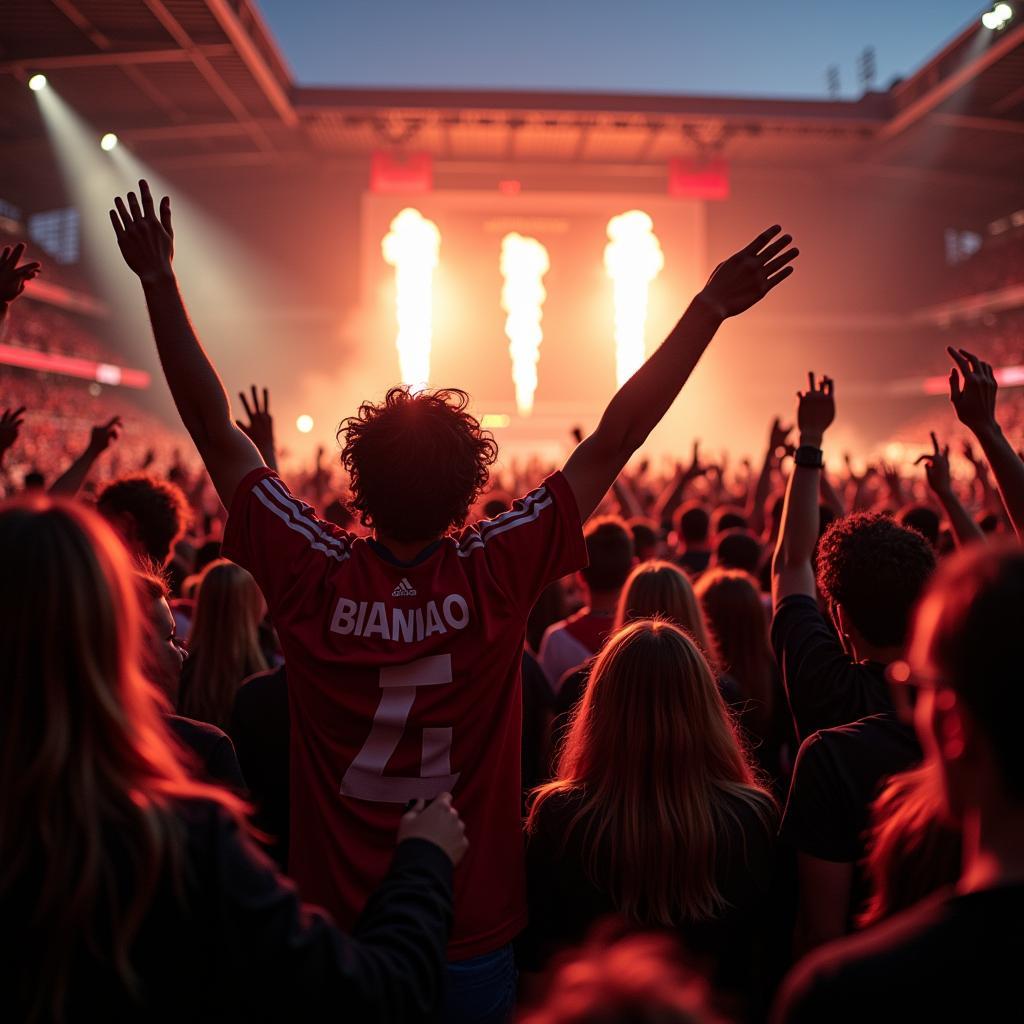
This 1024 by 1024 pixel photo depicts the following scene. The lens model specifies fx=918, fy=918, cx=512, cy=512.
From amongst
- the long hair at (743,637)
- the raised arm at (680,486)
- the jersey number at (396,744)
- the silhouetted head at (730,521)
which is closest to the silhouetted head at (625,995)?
the jersey number at (396,744)

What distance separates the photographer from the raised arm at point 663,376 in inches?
82.2

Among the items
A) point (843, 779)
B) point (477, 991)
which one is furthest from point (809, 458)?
point (477, 991)

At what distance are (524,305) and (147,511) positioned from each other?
3157 cm

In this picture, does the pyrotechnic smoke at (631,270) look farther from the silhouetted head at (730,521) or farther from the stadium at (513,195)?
the silhouetted head at (730,521)

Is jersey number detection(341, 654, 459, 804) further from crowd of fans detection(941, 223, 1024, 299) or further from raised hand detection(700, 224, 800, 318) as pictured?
crowd of fans detection(941, 223, 1024, 299)

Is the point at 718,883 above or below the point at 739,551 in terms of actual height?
below

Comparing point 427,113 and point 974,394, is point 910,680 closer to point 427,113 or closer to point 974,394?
point 974,394

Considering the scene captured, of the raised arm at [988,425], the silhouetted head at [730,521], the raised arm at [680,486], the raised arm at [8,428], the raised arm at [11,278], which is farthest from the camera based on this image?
the raised arm at [680,486]

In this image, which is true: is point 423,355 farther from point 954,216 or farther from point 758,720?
point 758,720

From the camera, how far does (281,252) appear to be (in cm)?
3775

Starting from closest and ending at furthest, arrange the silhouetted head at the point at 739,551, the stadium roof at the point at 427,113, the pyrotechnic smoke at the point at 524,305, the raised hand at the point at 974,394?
the raised hand at the point at 974,394
the silhouetted head at the point at 739,551
the stadium roof at the point at 427,113
the pyrotechnic smoke at the point at 524,305

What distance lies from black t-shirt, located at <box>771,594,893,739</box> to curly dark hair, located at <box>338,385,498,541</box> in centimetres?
102

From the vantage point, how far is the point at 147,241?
90.7 inches

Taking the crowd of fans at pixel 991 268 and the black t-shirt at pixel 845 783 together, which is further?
the crowd of fans at pixel 991 268
